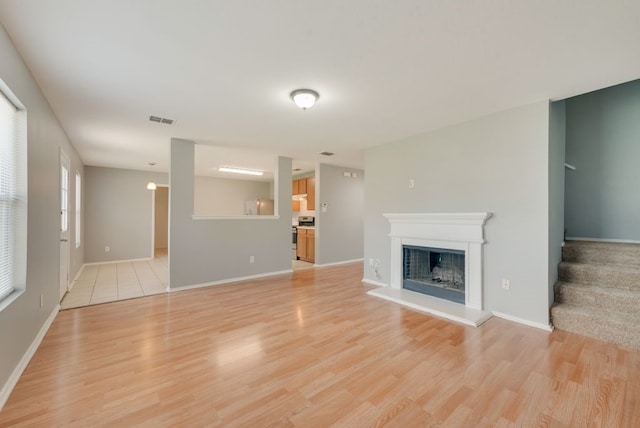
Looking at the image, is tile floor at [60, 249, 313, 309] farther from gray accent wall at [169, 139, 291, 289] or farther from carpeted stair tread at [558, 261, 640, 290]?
carpeted stair tread at [558, 261, 640, 290]

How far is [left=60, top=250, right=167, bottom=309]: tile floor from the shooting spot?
4.04 metres

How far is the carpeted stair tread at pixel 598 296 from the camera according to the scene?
2.75 m

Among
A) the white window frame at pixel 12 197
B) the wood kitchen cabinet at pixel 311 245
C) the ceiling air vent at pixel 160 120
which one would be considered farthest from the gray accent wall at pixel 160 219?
the white window frame at pixel 12 197

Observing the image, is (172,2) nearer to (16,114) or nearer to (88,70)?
(88,70)

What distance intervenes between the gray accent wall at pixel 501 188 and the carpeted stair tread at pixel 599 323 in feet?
0.52

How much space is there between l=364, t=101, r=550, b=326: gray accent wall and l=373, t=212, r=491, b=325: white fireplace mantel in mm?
109

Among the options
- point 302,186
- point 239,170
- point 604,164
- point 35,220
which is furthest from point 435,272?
point 239,170

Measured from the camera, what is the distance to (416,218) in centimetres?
407

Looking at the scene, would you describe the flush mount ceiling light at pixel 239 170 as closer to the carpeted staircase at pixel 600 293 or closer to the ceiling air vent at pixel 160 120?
the ceiling air vent at pixel 160 120

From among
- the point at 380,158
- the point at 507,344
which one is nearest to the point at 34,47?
the point at 380,158

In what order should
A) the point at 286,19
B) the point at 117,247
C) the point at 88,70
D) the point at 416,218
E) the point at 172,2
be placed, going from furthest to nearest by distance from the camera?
1. the point at 117,247
2. the point at 416,218
3. the point at 88,70
4. the point at 286,19
5. the point at 172,2

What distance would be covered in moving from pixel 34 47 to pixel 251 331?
115 inches

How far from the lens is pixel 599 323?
2719 millimetres

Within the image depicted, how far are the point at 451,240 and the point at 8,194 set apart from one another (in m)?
4.38
